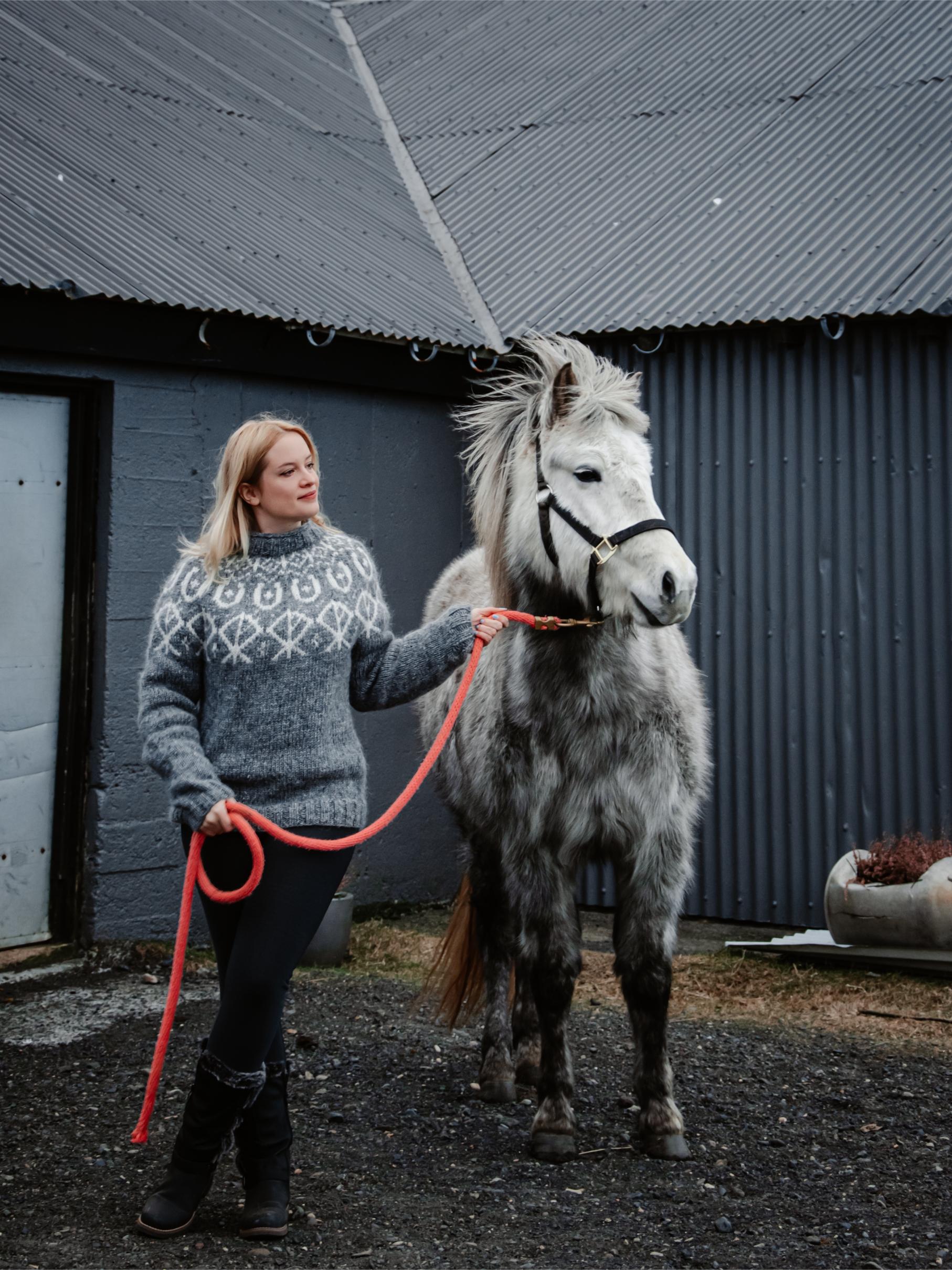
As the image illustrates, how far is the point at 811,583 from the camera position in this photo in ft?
22.5

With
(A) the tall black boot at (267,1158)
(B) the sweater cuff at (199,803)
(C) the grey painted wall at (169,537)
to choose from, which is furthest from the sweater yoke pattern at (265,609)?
(C) the grey painted wall at (169,537)

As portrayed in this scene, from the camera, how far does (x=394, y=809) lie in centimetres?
333

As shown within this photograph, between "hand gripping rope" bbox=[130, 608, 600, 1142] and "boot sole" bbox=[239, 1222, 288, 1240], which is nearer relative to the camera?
"hand gripping rope" bbox=[130, 608, 600, 1142]

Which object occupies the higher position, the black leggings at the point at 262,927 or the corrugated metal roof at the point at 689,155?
the corrugated metal roof at the point at 689,155

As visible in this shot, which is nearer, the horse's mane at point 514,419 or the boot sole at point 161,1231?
the boot sole at point 161,1231

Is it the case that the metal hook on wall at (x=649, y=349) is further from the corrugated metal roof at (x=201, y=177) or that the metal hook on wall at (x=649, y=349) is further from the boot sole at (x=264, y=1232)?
Result: the boot sole at (x=264, y=1232)

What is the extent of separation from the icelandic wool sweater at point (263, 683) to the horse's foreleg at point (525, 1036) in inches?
71.0

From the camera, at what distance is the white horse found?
3799 mm

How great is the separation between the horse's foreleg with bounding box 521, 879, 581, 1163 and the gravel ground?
0.17 m

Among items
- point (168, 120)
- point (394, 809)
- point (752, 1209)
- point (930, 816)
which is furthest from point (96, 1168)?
point (168, 120)

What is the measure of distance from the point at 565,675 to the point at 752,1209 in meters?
1.59

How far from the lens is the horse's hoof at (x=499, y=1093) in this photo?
4477 mm

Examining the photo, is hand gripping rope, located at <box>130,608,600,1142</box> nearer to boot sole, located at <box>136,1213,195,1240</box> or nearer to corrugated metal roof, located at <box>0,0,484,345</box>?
boot sole, located at <box>136,1213,195,1240</box>

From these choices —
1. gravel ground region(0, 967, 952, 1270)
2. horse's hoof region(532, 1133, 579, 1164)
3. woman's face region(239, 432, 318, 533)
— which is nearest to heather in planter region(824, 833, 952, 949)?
gravel ground region(0, 967, 952, 1270)
